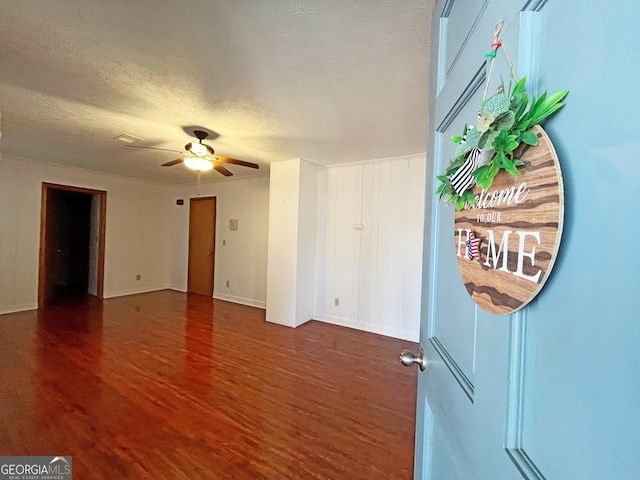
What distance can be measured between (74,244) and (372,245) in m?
6.39

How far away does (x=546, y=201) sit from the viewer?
0.37m

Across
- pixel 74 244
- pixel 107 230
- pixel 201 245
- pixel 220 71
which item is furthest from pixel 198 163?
pixel 74 244

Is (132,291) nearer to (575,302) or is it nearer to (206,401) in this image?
(206,401)

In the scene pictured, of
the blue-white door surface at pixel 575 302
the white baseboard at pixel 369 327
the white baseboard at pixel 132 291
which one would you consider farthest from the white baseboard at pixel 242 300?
the blue-white door surface at pixel 575 302

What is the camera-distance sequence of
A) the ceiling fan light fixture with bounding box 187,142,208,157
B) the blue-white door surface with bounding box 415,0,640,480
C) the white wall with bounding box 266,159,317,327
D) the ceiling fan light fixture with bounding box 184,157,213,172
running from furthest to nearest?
the white wall with bounding box 266,159,317,327 → the ceiling fan light fixture with bounding box 184,157,213,172 → the ceiling fan light fixture with bounding box 187,142,208,157 → the blue-white door surface with bounding box 415,0,640,480

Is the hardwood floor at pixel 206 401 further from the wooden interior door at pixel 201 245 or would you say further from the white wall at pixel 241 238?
Result: the wooden interior door at pixel 201 245

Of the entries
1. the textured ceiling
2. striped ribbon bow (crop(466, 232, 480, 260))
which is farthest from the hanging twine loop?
the textured ceiling

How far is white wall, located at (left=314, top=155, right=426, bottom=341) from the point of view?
343 centimetres

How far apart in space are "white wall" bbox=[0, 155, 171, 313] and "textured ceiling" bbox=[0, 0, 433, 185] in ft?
5.12

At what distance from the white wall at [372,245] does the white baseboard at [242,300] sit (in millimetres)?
1151

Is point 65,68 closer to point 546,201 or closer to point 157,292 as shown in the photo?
point 546,201

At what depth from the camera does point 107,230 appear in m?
4.97

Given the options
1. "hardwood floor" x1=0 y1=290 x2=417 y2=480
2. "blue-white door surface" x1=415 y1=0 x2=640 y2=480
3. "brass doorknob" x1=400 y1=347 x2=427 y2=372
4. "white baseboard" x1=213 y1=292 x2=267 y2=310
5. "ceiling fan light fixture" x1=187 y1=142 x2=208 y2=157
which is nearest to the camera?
"blue-white door surface" x1=415 y1=0 x2=640 y2=480

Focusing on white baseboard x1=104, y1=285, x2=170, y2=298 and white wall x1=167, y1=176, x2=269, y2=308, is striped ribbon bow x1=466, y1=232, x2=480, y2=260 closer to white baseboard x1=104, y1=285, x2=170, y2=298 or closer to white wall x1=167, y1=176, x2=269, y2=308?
white wall x1=167, y1=176, x2=269, y2=308
